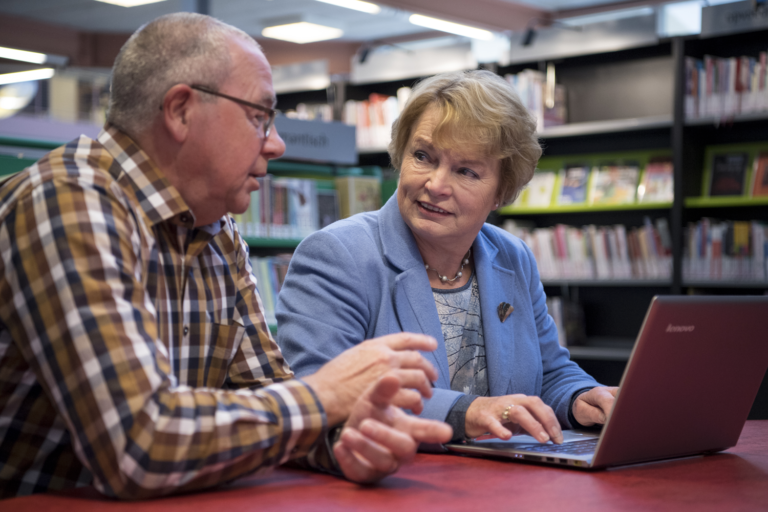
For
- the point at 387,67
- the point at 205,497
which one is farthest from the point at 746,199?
the point at 205,497

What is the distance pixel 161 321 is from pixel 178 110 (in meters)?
0.31

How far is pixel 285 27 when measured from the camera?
31.8 feet

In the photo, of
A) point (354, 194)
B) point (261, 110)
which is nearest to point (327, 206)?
point (354, 194)

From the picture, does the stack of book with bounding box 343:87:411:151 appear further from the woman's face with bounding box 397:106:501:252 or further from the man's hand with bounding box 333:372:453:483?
the man's hand with bounding box 333:372:453:483

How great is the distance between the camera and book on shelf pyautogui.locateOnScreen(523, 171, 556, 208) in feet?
17.9

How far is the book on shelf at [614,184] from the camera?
16.9 feet

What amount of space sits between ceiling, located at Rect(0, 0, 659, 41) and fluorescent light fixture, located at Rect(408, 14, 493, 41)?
2.7 inches

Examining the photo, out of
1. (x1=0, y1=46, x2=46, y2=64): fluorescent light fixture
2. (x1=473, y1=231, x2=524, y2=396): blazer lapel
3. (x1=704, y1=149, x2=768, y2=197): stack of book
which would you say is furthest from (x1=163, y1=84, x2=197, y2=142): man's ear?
(x1=0, y1=46, x2=46, y2=64): fluorescent light fixture

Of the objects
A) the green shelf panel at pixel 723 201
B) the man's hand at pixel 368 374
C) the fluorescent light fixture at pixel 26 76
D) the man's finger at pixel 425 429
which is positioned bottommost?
the man's finger at pixel 425 429

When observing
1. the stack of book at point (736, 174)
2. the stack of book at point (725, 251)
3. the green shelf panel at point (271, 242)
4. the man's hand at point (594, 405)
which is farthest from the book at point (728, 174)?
the man's hand at point (594, 405)

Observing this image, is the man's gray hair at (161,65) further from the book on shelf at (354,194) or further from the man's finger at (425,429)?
the book on shelf at (354,194)

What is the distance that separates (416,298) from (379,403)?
702 mm

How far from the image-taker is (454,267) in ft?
6.23

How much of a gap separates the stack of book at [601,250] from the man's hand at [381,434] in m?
4.22
